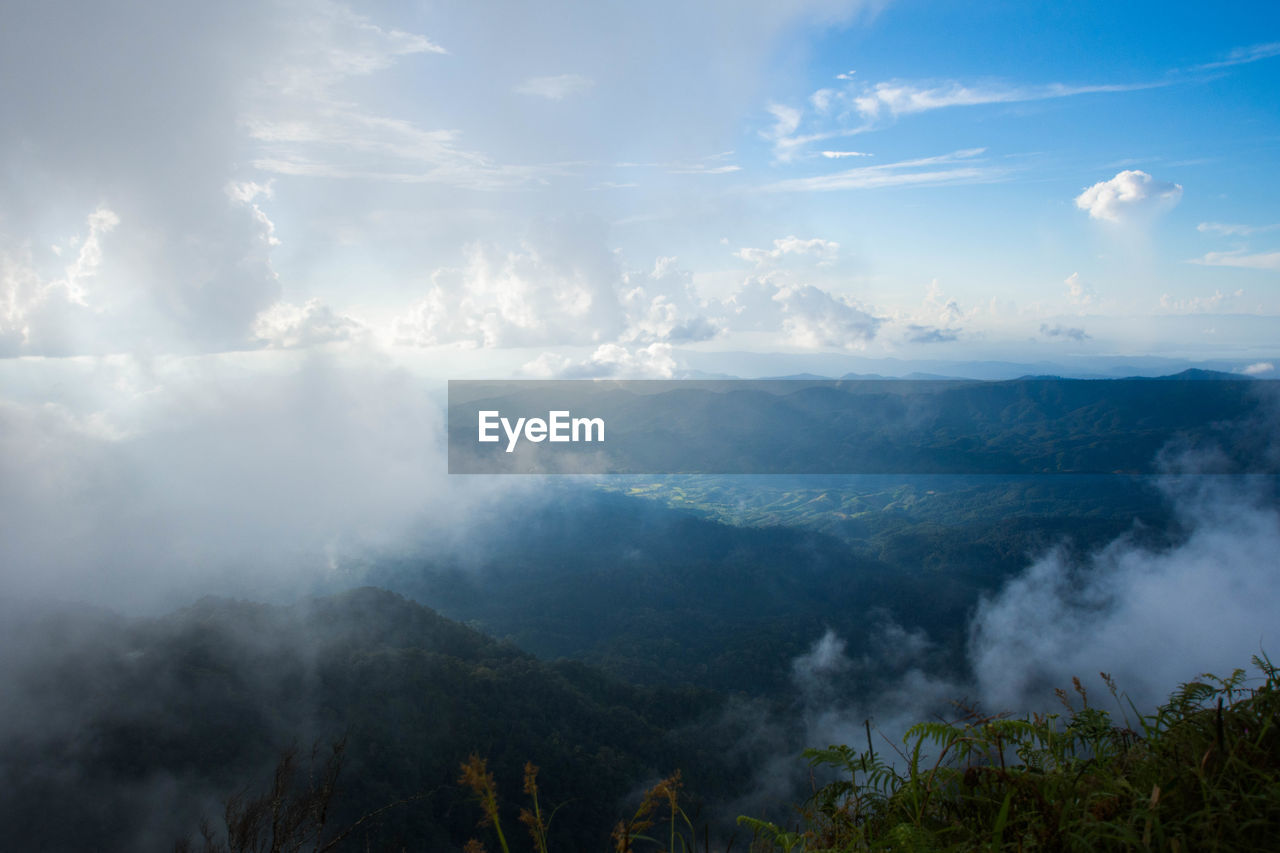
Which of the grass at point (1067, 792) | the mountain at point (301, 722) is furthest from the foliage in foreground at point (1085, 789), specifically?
the mountain at point (301, 722)

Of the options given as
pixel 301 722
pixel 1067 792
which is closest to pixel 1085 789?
pixel 1067 792

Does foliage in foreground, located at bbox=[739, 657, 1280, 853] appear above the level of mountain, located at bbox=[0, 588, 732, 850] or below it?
above

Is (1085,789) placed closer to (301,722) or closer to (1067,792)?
(1067,792)

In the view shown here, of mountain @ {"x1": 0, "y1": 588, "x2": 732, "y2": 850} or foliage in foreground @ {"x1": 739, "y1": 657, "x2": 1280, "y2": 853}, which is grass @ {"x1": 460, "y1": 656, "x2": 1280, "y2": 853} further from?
mountain @ {"x1": 0, "y1": 588, "x2": 732, "y2": 850}

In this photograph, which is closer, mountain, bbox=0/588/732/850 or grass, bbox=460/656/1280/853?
grass, bbox=460/656/1280/853

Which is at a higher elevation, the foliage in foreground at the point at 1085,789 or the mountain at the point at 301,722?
the foliage in foreground at the point at 1085,789

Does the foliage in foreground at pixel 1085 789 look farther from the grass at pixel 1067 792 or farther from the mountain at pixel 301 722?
the mountain at pixel 301 722

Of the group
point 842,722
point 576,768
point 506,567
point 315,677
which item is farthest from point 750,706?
point 506,567

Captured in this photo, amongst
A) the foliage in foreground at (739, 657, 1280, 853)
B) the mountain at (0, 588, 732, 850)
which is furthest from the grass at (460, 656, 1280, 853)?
the mountain at (0, 588, 732, 850)
